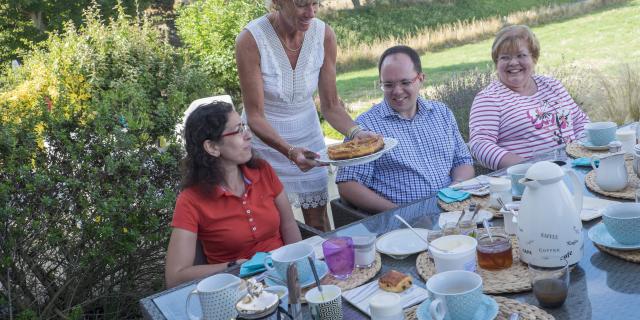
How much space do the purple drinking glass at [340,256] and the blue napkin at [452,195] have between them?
0.70 metres

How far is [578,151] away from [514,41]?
0.72 m

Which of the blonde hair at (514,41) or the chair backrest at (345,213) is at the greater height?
the blonde hair at (514,41)

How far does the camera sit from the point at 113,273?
10.2ft

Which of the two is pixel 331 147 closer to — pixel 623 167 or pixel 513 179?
pixel 513 179

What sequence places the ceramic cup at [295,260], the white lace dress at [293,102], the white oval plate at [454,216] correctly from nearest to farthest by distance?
the ceramic cup at [295,260] < the white oval plate at [454,216] < the white lace dress at [293,102]

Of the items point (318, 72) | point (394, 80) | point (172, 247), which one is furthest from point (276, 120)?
point (172, 247)

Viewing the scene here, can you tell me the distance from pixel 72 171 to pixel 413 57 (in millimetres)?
1705

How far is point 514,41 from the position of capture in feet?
10.8

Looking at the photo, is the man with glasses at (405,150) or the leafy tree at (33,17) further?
the leafy tree at (33,17)

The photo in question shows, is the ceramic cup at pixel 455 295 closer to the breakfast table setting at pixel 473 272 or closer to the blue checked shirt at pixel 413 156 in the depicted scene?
the breakfast table setting at pixel 473 272

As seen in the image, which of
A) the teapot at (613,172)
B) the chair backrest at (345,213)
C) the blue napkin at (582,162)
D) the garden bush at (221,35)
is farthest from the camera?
the garden bush at (221,35)

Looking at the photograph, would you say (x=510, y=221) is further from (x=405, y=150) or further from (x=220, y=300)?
(x=405, y=150)

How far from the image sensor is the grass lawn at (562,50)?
12664 millimetres

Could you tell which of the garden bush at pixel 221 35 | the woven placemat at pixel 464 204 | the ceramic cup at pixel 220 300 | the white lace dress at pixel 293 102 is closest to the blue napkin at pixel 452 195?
the woven placemat at pixel 464 204
